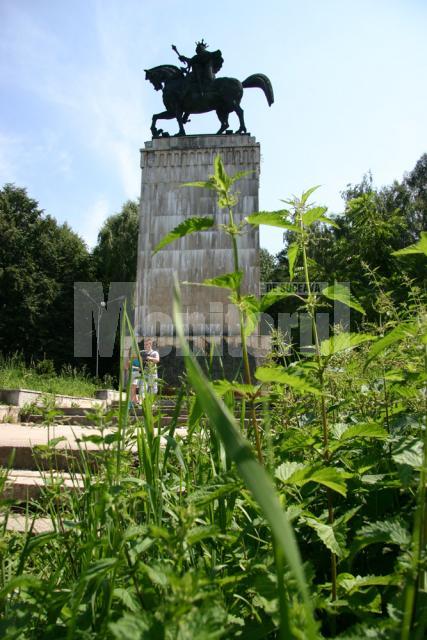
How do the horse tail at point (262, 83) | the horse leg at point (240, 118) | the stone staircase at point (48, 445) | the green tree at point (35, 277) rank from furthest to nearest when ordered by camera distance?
the green tree at point (35, 277) → the horse tail at point (262, 83) → the horse leg at point (240, 118) → the stone staircase at point (48, 445)

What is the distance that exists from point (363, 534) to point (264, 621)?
243 millimetres

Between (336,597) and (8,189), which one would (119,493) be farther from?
(8,189)

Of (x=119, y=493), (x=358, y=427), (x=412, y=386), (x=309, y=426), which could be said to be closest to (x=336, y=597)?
(x=358, y=427)

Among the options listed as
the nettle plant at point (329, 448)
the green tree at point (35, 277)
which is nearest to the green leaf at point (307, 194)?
the nettle plant at point (329, 448)

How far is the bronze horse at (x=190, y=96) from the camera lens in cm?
1523

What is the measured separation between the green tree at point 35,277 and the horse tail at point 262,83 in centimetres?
1661

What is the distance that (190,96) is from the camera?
50.2 feet

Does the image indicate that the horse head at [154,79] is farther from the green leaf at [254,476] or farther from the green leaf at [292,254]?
the green leaf at [254,476]

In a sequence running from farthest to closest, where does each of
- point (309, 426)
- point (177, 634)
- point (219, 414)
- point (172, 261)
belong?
1. point (172, 261)
2. point (309, 426)
3. point (177, 634)
4. point (219, 414)

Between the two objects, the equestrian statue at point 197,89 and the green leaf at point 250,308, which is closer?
the green leaf at point 250,308

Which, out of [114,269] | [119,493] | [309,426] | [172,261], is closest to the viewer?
[119,493]

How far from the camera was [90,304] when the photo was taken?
2781 cm

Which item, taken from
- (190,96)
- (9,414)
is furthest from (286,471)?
(190,96)

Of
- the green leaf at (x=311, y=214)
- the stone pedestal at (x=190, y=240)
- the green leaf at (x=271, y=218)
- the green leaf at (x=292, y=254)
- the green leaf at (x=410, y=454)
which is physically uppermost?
the stone pedestal at (x=190, y=240)
